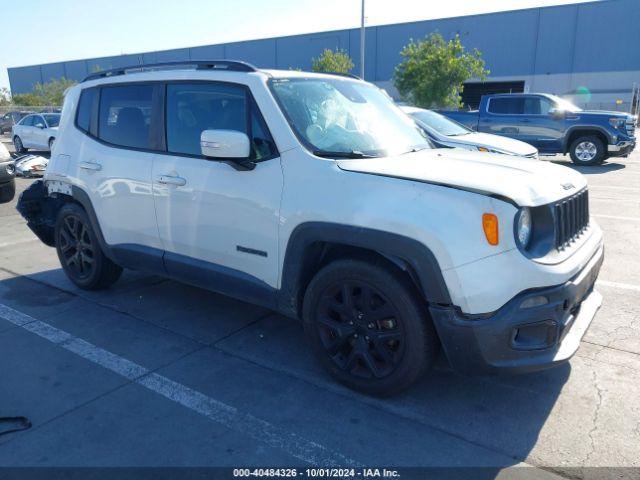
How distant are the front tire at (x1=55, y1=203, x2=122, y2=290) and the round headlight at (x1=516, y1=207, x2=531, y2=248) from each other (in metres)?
3.71

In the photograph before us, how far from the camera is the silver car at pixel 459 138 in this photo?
8883 mm

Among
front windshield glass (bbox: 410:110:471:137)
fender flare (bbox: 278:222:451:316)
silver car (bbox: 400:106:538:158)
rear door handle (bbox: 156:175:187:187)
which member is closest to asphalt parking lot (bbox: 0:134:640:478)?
fender flare (bbox: 278:222:451:316)

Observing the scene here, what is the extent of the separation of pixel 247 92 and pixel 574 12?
142 ft

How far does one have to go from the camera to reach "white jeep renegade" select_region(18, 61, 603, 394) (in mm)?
2678

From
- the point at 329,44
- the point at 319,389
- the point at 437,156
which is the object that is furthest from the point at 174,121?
the point at 329,44

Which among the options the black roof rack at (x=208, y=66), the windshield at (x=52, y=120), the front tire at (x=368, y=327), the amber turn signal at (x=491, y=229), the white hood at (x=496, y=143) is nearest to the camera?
the amber turn signal at (x=491, y=229)

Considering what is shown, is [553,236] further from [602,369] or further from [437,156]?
[602,369]

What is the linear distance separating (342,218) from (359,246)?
0.61 feet

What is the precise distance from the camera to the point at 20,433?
2.87 metres

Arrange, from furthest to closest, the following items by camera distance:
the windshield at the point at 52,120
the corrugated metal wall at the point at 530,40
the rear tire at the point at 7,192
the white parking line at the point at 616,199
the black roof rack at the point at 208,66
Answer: the corrugated metal wall at the point at 530,40, the windshield at the point at 52,120, the rear tire at the point at 7,192, the white parking line at the point at 616,199, the black roof rack at the point at 208,66

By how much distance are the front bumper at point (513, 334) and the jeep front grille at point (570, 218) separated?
0.94 feet

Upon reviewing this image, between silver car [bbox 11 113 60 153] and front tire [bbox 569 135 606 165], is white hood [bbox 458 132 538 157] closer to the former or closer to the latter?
front tire [bbox 569 135 606 165]

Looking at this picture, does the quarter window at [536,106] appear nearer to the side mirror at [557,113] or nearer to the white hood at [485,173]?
the side mirror at [557,113]

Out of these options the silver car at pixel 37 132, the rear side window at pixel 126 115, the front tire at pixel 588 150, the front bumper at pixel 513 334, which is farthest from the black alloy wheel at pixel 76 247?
the silver car at pixel 37 132
